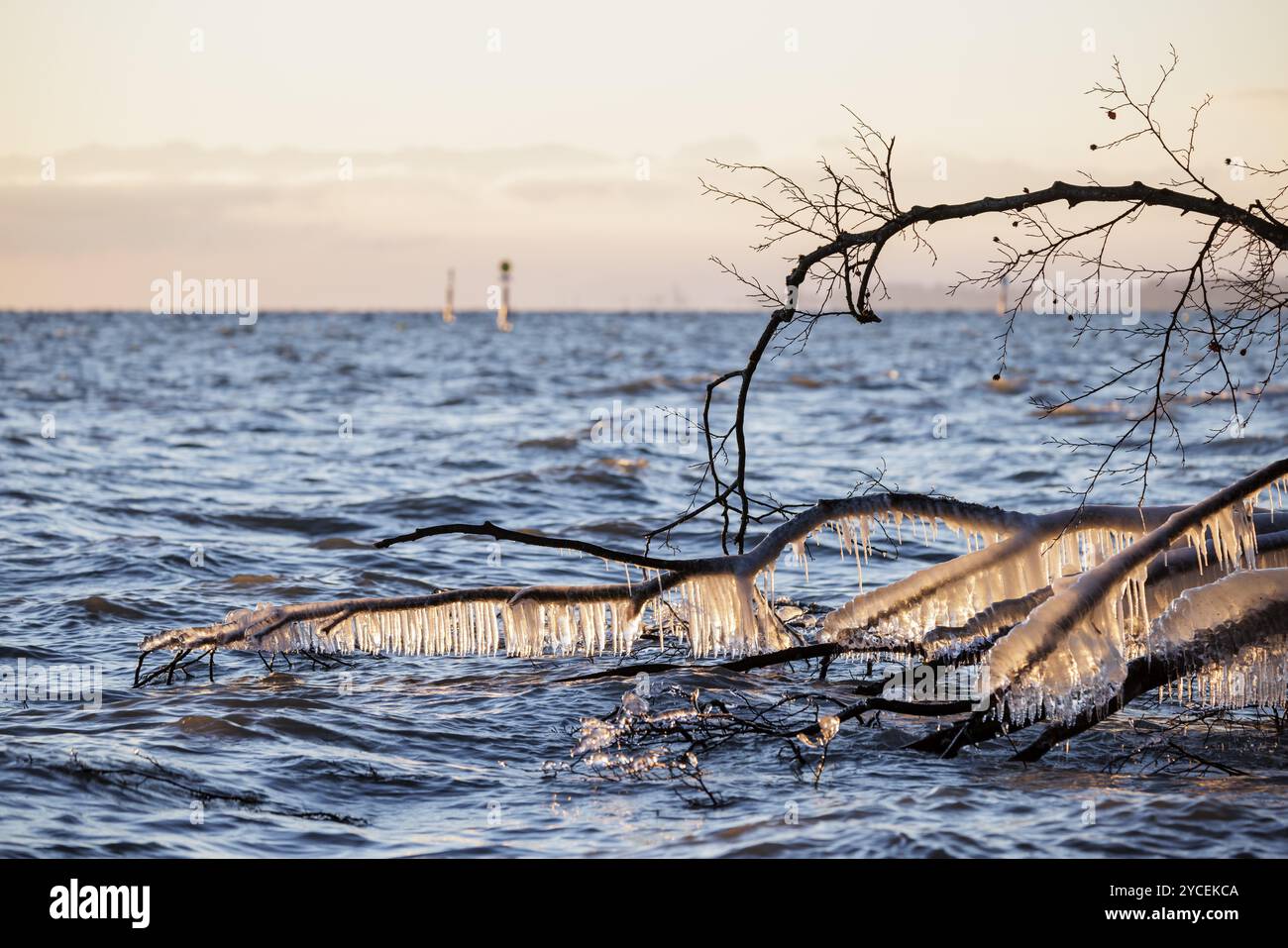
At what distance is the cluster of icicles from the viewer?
26.5ft

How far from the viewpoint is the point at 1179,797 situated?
7.55 meters

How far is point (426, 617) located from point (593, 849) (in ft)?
9.18

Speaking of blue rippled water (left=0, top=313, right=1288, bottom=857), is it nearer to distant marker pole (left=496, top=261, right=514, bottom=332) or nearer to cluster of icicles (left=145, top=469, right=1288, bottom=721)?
cluster of icicles (left=145, top=469, right=1288, bottom=721)

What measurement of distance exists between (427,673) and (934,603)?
4.14m

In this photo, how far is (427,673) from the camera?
11102 mm

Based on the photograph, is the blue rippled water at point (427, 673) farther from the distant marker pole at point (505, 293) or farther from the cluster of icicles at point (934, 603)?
the distant marker pole at point (505, 293)

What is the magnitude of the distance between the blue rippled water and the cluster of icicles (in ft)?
1.96

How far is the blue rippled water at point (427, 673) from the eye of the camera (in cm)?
720

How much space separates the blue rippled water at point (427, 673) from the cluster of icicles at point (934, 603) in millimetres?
597

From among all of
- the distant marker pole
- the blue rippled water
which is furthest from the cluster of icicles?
the distant marker pole

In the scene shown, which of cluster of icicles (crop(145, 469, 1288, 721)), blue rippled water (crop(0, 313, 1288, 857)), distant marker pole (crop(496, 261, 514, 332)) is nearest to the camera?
blue rippled water (crop(0, 313, 1288, 857))

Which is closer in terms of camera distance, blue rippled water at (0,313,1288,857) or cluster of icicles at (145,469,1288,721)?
blue rippled water at (0,313,1288,857)

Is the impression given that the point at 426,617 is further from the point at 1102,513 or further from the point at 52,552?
the point at 52,552
